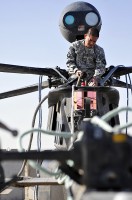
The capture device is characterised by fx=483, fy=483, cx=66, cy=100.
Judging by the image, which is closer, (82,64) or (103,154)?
(103,154)

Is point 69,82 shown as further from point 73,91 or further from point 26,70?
point 26,70

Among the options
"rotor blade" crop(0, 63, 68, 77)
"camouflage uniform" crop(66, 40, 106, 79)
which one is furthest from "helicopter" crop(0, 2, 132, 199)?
"camouflage uniform" crop(66, 40, 106, 79)

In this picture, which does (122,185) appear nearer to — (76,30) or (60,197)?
(60,197)

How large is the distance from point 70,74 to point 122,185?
15.3ft

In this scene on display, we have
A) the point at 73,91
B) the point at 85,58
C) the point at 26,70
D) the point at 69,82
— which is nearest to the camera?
the point at 73,91

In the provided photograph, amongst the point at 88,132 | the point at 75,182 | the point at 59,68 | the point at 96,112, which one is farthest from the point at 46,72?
the point at 88,132

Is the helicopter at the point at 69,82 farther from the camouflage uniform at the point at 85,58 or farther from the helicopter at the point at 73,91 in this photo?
the camouflage uniform at the point at 85,58

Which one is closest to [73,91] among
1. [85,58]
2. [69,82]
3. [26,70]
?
[69,82]

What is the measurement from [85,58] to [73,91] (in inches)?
51.9

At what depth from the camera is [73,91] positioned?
4.91 m

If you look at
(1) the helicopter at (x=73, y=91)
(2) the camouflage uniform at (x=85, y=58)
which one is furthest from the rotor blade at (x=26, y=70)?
(2) the camouflage uniform at (x=85, y=58)

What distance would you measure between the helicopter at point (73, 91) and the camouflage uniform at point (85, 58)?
160mm

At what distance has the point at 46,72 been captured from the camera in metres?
6.69

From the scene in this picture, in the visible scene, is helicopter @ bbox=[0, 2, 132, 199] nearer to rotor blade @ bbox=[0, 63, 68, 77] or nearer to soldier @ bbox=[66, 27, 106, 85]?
rotor blade @ bbox=[0, 63, 68, 77]
